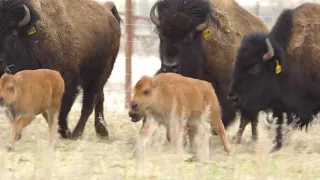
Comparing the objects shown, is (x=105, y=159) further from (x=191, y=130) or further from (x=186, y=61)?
(x=186, y=61)

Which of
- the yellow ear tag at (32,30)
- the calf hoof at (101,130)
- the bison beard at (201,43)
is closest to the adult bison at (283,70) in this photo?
the bison beard at (201,43)

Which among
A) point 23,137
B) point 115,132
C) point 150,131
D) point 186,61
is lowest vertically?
point 115,132

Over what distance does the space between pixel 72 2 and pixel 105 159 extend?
14.4 ft

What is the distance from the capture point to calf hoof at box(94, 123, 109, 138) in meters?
10.7

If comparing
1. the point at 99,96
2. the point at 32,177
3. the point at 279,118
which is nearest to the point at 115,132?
the point at 99,96

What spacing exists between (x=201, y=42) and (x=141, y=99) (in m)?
2.56

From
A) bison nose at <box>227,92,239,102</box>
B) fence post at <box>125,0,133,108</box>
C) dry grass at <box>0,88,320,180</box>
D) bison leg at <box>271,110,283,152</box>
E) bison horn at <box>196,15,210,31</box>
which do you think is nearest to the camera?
dry grass at <box>0,88,320,180</box>

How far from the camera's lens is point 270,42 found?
9.26 meters

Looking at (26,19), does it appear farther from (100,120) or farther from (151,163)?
(151,163)

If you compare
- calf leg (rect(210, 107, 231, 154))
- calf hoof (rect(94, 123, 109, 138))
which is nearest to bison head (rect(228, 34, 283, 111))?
calf leg (rect(210, 107, 231, 154))

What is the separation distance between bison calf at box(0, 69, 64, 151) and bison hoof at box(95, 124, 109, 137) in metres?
1.77

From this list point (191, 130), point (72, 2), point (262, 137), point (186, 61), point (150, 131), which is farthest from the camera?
point (72, 2)

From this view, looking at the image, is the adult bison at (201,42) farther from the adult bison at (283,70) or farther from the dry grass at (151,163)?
the dry grass at (151,163)

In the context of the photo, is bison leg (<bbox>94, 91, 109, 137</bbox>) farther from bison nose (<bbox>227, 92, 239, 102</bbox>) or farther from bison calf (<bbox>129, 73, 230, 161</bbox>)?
bison calf (<bbox>129, 73, 230, 161</bbox>)
